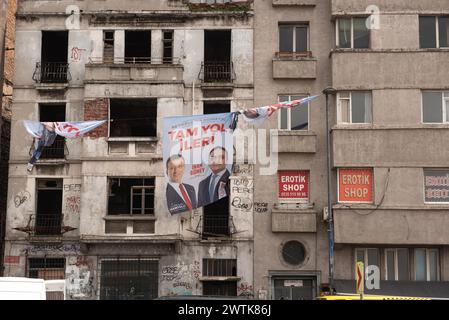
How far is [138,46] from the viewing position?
27984 millimetres

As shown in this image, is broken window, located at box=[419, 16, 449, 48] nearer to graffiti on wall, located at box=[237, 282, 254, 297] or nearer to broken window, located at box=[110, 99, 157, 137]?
broken window, located at box=[110, 99, 157, 137]

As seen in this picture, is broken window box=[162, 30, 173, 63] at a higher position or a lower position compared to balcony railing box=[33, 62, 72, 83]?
higher

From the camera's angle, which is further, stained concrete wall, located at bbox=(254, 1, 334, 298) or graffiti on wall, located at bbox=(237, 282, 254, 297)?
stained concrete wall, located at bbox=(254, 1, 334, 298)

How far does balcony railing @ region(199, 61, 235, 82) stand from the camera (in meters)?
26.7

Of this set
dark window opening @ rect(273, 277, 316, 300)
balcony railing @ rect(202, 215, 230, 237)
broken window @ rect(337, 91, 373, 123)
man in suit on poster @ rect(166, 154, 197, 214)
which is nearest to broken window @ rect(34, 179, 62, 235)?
man in suit on poster @ rect(166, 154, 197, 214)

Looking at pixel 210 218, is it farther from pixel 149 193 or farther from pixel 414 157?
pixel 414 157

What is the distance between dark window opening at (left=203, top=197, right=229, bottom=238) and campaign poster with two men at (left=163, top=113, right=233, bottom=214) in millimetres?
2022

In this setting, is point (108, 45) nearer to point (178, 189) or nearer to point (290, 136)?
point (178, 189)

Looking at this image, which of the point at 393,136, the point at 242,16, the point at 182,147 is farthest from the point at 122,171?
the point at 393,136

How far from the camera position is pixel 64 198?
2616 cm

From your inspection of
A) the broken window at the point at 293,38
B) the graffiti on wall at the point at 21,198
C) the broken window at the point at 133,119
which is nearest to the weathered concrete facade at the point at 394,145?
the broken window at the point at 293,38

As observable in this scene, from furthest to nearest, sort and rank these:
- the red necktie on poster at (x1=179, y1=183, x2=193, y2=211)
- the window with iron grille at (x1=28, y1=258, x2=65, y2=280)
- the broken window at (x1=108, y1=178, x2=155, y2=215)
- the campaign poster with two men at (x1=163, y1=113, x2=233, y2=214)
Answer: the broken window at (x1=108, y1=178, x2=155, y2=215) < the window with iron grille at (x1=28, y1=258, x2=65, y2=280) < the red necktie on poster at (x1=179, y1=183, x2=193, y2=211) < the campaign poster with two men at (x1=163, y1=113, x2=233, y2=214)

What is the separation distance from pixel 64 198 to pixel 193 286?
6544mm
